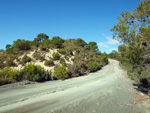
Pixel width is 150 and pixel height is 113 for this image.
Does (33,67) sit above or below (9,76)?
above

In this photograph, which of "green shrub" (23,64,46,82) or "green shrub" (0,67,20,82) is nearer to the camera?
"green shrub" (0,67,20,82)

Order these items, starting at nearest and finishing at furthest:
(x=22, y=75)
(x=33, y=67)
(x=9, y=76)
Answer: (x=9, y=76) < (x=22, y=75) < (x=33, y=67)

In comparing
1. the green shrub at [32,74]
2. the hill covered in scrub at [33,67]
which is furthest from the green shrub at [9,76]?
the green shrub at [32,74]

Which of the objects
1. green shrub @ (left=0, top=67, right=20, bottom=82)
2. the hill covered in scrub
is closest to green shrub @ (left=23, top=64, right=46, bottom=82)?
the hill covered in scrub

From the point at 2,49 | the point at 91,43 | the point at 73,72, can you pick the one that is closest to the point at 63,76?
the point at 73,72

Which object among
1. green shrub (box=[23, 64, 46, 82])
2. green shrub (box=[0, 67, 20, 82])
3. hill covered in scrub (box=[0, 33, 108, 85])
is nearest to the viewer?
green shrub (box=[0, 67, 20, 82])

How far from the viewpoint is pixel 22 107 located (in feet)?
15.0

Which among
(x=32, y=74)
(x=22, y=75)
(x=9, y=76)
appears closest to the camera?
(x=9, y=76)

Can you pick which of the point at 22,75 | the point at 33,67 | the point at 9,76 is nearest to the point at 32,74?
the point at 33,67

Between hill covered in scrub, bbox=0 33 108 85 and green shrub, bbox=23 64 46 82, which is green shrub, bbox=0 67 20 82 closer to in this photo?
hill covered in scrub, bbox=0 33 108 85

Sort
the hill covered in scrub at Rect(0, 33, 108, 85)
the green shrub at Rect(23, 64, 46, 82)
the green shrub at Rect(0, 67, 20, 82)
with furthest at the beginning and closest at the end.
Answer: the green shrub at Rect(23, 64, 46, 82) < the hill covered in scrub at Rect(0, 33, 108, 85) < the green shrub at Rect(0, 67, 20, 82)

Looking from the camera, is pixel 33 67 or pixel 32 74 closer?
pixel 32 74

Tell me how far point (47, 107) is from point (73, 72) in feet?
32.9

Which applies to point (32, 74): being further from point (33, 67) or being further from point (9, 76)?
point (9, 76)
